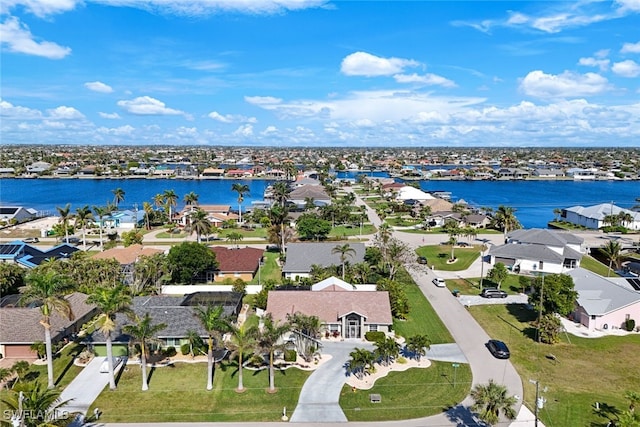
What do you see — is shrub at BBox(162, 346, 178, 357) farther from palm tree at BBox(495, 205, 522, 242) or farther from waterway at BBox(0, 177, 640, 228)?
waterway at BBox(0, 177, 640, 228)

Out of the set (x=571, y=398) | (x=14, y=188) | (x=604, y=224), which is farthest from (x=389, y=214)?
(x=14, y=188)

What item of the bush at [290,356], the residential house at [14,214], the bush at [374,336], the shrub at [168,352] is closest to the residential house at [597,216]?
the bush at [374,336]

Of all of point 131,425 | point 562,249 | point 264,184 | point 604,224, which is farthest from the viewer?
point 264,184

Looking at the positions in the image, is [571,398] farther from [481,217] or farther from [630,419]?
[481,217]

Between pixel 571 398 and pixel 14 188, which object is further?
pixel 14 188

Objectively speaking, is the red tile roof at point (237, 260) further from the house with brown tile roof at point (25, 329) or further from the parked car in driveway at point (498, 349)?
the parked car in driveway at point (498, 349)
